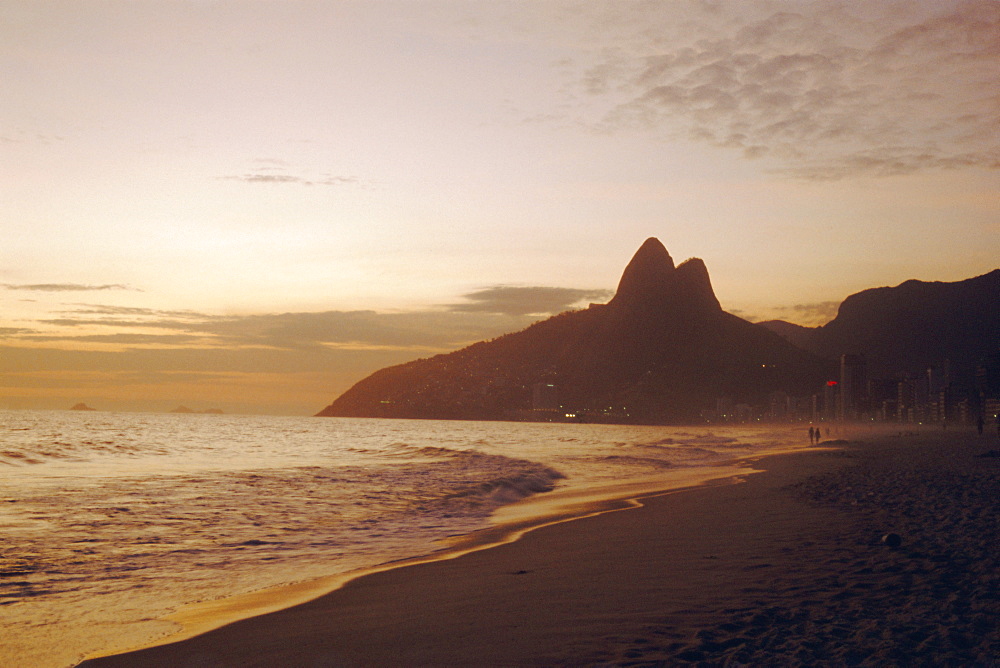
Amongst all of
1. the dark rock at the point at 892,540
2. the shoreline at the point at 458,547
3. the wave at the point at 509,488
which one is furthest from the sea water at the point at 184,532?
the dark rock at the point at 892,540

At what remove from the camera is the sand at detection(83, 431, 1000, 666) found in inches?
212

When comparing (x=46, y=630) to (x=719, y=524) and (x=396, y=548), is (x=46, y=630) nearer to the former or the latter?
(x=396, y=548)

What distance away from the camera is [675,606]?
6777 millimetres

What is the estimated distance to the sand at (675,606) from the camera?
17.7ft

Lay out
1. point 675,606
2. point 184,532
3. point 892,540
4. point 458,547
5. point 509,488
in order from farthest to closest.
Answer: point 509,488 → point 184,532 → point 458,547 → point 892,540 → point 675,606

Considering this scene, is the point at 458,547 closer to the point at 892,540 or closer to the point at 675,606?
the point at 675,606

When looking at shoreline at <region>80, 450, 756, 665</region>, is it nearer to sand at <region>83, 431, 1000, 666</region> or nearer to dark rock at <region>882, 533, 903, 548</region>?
sand at <region>83, 431, 1000, 666</region>

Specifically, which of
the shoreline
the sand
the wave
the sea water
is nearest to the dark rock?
the sand

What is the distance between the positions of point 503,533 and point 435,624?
7.37m

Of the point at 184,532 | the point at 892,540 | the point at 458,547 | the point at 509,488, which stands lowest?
the point at 509,488

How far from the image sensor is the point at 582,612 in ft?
22.3

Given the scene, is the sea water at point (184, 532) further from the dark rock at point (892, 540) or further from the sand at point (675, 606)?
the dark rock at point (892, 540)

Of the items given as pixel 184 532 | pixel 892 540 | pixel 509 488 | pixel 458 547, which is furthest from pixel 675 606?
pixel 509 488

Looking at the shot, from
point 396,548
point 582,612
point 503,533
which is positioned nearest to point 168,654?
point 582,612
